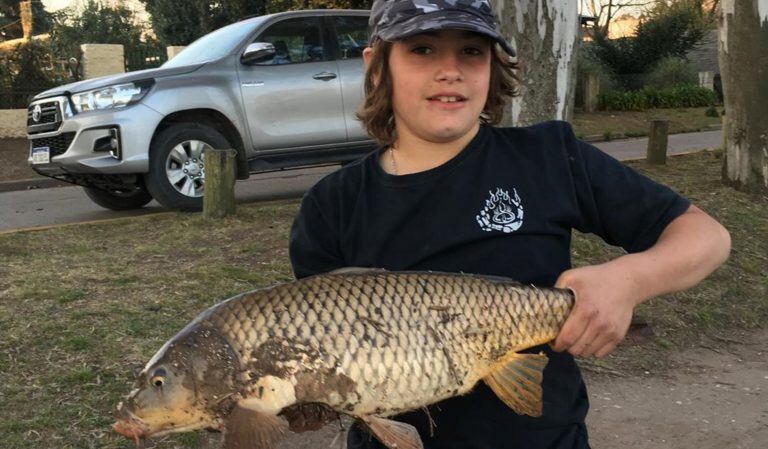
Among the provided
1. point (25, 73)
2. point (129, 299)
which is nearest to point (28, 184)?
point (25, 73)

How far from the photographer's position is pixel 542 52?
556 cm

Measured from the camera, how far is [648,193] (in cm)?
202

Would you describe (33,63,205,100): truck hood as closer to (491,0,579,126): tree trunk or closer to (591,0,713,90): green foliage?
(491,0,579,126): tree trunk

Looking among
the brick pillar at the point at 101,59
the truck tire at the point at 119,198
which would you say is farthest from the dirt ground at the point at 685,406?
the brick pillar at the point at 101,59

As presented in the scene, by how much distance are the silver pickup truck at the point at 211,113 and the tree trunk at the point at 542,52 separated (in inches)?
128

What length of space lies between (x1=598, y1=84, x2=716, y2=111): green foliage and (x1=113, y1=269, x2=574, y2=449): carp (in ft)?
74.9

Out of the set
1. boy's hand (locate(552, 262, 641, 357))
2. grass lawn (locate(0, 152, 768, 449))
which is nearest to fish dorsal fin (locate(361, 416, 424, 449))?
boy's hand (locate(552, 262, 641, 357))

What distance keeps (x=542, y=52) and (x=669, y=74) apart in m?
22.9

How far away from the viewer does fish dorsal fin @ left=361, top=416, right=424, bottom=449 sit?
5.50 ft

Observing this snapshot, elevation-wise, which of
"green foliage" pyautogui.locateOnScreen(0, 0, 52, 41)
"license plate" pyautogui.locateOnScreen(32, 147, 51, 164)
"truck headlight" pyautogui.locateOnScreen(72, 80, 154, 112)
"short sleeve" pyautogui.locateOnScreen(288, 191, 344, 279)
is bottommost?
"license plate" pyautogui.locateOnScreen(32, 147, 51, 164)

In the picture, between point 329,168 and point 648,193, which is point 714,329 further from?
point 329,168

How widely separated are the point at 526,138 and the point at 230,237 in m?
4.66

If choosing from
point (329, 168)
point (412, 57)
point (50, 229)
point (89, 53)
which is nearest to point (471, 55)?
point (412, 57)

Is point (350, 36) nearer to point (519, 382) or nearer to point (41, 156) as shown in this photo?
point (41, 156)
